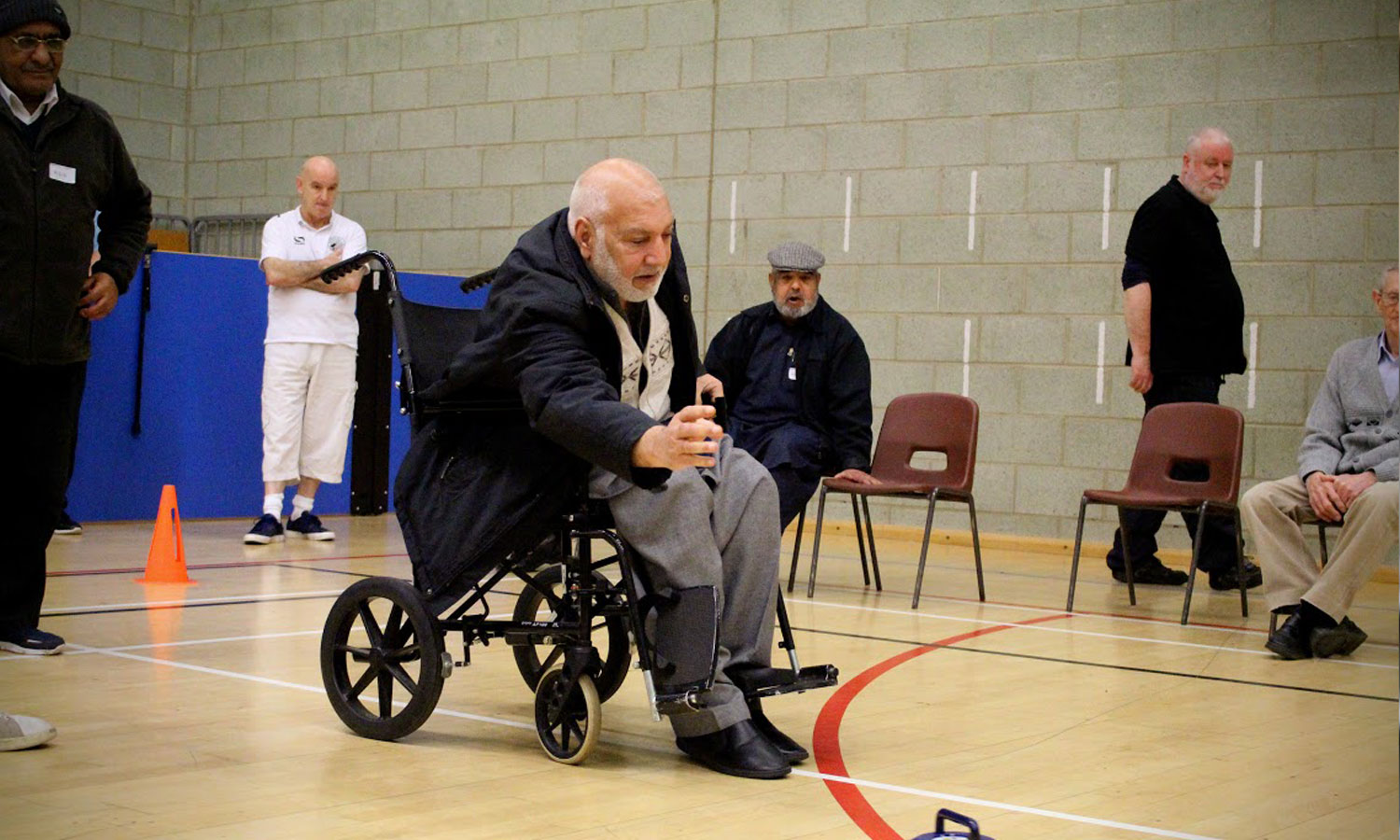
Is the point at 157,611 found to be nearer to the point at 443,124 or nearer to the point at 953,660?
the point at 953,660

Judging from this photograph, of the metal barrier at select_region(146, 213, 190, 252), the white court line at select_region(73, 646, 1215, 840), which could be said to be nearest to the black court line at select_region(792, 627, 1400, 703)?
the white court line at select_region(73, 646, 1215, 840)

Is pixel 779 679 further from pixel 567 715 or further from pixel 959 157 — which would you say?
pixel 959 157

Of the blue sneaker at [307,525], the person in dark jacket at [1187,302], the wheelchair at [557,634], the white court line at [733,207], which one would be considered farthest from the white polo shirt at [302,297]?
the wheelchair at [557,634]

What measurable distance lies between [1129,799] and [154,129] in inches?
373

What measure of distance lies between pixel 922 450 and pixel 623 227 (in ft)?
10.5

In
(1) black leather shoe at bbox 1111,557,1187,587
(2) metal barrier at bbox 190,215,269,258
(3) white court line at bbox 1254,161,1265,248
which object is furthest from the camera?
(2) metal barrier at bbox 190,215,269,258

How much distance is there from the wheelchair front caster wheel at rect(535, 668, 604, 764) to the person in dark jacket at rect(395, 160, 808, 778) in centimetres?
15

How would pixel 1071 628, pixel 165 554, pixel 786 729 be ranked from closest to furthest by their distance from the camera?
pixel 786 729, pixel 1071 628, pixel 165 554

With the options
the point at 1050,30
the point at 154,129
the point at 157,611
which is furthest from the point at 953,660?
the point at 154,129

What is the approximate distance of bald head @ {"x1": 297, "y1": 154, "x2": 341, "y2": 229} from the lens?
6387 millimetres

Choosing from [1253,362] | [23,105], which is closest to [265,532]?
[23,105]

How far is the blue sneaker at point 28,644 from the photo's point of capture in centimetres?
345

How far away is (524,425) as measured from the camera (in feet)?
8.63

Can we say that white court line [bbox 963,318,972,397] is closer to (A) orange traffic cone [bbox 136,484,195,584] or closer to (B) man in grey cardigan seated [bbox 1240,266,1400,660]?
(B) man in grey cardigan seated [bbox 1240,266,1400,660]
